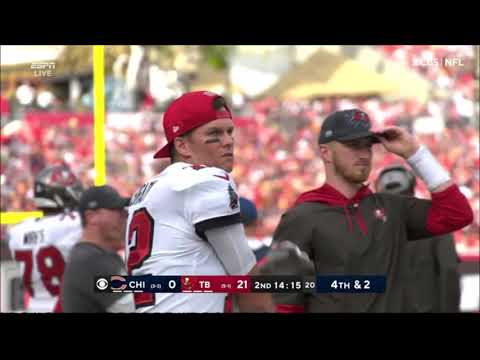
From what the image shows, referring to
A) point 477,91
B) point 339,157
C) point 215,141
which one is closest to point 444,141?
point 477,91

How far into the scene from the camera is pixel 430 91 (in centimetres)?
1034

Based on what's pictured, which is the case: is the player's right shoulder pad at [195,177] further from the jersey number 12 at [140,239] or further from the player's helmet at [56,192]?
the player's helmet at [56,192]

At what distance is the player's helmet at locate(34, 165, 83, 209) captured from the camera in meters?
4.72

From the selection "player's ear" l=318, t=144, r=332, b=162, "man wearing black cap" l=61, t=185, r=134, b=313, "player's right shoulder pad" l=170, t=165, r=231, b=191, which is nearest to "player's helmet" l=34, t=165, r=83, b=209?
"man wearing black cap" l=61, t=185, r=134, b=313

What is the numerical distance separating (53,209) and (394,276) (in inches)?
84.4

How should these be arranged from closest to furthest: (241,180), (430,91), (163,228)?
(163,228) → (241,180) → (430,91)

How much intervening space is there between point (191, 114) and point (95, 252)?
3.72ft

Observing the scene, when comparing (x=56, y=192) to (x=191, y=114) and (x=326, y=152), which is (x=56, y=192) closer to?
(x=326, y=152)

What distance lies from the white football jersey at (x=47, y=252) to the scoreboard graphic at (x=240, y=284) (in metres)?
1.65

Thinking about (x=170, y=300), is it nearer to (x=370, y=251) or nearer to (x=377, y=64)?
(x=370, y=251)

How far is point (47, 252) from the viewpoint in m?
4.59

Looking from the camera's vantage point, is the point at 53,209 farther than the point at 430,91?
No

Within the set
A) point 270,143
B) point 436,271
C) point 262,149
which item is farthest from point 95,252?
point 270,143

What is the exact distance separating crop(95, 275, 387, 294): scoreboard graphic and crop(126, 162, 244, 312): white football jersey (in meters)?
0.02
